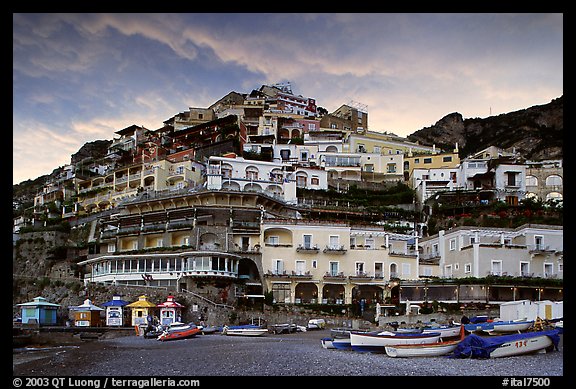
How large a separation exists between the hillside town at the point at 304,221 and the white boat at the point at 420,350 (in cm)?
1567

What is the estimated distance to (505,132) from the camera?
7994 cm

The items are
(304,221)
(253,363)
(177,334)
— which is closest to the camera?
(253,363)

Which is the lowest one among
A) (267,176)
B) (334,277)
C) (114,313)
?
(114,313)

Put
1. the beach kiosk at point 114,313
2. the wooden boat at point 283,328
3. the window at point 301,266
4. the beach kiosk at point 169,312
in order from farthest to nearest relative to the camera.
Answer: the window at point 301,266, the beach kiosk at point 114,313, the beach kiosk at point 169,312, the wooden boat at point 283,328

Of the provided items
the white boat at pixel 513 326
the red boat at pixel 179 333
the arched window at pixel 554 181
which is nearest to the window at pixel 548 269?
the arched window at pixel 554 181

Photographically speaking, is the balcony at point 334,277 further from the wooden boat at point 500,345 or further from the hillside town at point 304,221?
the wooden boat at point 500,345

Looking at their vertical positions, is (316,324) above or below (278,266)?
below

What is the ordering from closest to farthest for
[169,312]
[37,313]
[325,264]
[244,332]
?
[244,332], [37,313], [169,312], [325,264]

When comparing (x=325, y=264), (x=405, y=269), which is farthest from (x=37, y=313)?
(x=405, y=269)

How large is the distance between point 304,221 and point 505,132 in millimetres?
51501

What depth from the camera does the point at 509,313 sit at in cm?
2681

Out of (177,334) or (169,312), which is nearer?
(177,334)

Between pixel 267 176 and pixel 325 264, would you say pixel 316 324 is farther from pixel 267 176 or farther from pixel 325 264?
pixel 267 176

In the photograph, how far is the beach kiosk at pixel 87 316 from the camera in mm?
28922
